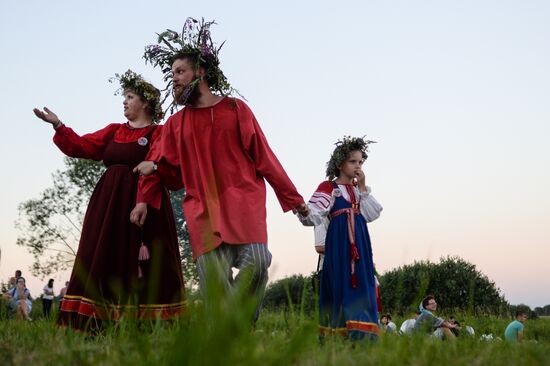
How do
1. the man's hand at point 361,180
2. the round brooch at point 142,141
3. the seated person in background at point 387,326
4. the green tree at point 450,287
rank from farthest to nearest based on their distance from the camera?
the green tree at point 450,287 → the man's hand at point 361,180 → the round brooch at point 142,141 → the seated person in background at point 387,326

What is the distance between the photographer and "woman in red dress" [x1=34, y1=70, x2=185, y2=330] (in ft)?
17.9

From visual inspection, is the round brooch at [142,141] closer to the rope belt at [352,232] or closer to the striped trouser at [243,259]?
the striped trouser at [243,259]

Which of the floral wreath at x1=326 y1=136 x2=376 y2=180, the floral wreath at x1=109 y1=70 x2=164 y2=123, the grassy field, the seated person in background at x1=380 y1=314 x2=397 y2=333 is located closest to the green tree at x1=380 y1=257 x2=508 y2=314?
the seated person in background at x1=380 y1=314 x2=397 y2=333

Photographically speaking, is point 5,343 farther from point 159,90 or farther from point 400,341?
point 159,90

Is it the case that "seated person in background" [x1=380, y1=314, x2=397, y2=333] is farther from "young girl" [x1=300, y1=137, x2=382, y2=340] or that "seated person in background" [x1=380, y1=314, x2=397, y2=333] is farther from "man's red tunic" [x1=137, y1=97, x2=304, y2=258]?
"man's red tunic" [x1=137, y1=97, x2=304, y2=258]

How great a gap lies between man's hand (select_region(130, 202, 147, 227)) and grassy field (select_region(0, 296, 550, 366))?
4.57ft

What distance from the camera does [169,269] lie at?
18.7ft

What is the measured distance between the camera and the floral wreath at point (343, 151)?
7391 mm

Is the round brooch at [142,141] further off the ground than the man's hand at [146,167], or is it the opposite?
the round brooch at [142,141]

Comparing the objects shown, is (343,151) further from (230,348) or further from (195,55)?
(230,348)

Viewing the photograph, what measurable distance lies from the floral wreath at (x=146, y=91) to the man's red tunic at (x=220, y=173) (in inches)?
29.7

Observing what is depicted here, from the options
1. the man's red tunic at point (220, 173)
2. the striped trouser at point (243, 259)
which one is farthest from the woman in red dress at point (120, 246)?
the striped trouser at point (243, 259)

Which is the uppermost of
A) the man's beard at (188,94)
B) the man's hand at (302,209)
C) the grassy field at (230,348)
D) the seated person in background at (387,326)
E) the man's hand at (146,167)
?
the man's beard at (188,94)

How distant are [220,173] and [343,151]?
2567mm
